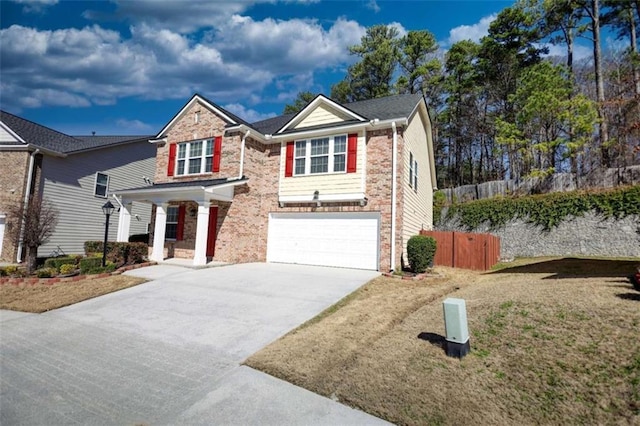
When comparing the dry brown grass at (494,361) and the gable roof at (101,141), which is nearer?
the dry brown grass at (494,361)

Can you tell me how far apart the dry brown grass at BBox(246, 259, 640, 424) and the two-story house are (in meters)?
6.27

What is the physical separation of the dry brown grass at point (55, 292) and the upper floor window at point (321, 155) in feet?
24.5

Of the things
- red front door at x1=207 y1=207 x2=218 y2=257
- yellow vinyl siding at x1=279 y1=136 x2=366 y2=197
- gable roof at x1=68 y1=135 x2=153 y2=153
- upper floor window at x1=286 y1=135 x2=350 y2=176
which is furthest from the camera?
gable roof at x1=68 y1=135 x2=153 y2=153

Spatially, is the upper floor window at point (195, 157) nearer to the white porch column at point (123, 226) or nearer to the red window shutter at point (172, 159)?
the red window shutter at point (172, 159)

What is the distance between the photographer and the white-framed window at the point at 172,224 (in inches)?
605

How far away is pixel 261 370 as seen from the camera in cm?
425

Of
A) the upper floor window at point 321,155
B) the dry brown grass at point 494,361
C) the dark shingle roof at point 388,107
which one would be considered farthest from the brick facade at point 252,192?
the dry brown grass at point 494,361

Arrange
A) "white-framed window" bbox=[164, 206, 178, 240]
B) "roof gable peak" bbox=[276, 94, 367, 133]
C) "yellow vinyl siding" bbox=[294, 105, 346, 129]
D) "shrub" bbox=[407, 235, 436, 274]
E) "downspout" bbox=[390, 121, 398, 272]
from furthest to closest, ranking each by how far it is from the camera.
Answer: "white-framed window" bbox=[164, 206, 178, 240] < "yellow vinyl siding" bbox=[294, 105, 346, 129] < "roof gable peak" bbox=[276, 94, 367, 133] < "downspout" bbox=[390, 121, 398, 272] < "shrub" bbox=[407, 235, 436, 274]

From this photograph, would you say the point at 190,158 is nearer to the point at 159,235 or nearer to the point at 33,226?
the point at 159,235

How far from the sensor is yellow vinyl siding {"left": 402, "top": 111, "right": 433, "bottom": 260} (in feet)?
41.5

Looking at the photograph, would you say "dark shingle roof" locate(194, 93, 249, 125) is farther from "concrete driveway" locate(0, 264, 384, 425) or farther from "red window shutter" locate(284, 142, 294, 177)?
"concrete driveway" locate(0, 264, 384, 425)

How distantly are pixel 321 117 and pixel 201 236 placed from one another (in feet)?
23.4

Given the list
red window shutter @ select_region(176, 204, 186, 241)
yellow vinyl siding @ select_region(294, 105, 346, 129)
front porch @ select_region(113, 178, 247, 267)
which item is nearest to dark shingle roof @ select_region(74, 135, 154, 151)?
front porch @ select_region(113, 178, 247, 267)

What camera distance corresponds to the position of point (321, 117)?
1378 cm
